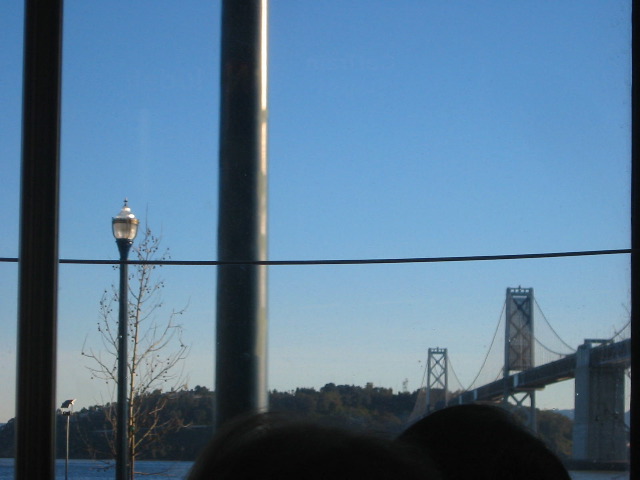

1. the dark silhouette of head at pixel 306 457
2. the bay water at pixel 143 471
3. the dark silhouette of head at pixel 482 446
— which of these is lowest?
the bay water at pixel 143 471

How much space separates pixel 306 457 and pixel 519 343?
2470mm

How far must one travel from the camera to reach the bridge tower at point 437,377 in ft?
5.66

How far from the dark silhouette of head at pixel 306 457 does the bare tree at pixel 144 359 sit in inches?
52.6

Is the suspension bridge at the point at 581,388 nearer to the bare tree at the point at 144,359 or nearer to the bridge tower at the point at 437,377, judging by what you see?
the bridge tower at the point at 437,377

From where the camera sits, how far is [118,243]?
1573mm

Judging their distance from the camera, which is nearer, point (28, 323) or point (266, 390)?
point (28, 323)

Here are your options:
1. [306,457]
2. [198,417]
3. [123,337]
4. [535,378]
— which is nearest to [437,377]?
[535,378]

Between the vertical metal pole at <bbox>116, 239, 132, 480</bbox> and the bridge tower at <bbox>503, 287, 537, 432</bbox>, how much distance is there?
2.46ft

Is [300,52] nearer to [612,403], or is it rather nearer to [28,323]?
[612,403]
